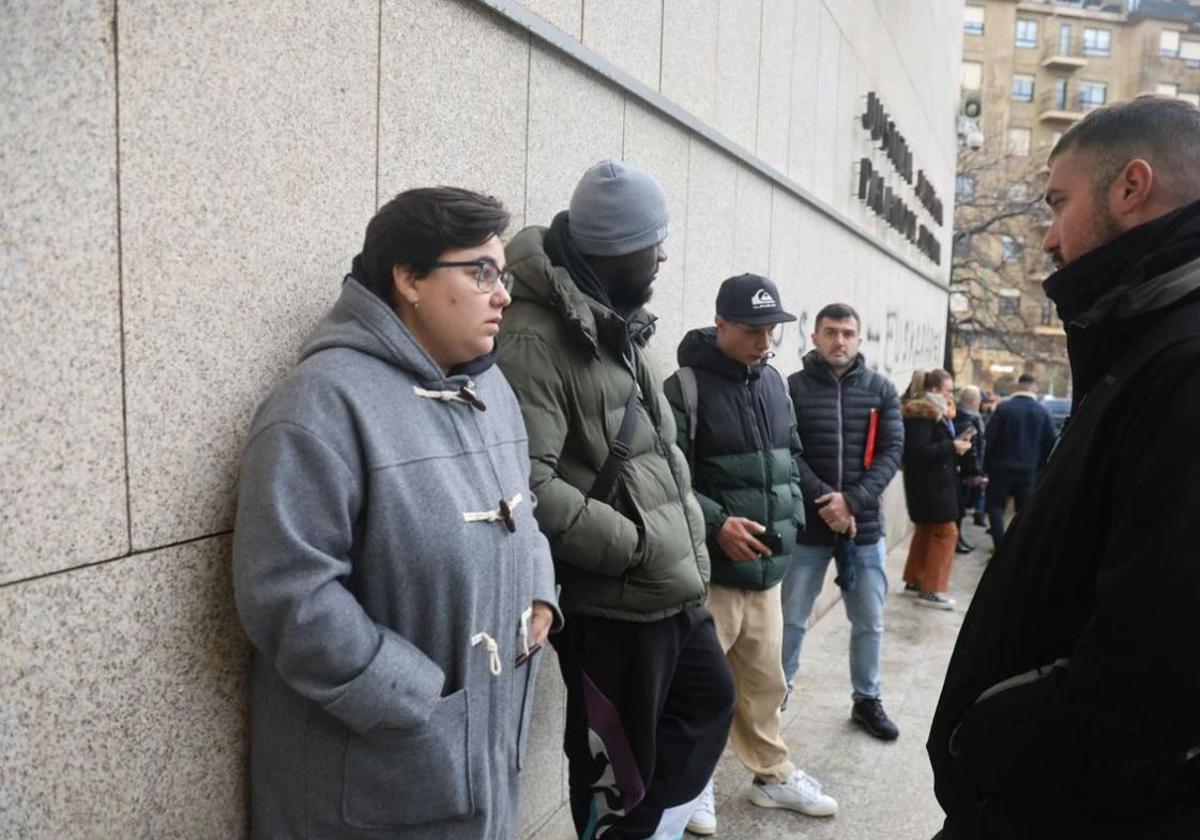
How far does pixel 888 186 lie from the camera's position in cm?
982

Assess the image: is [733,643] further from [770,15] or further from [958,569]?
[958,569]

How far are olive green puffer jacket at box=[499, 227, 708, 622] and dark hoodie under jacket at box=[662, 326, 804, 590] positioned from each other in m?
0.77

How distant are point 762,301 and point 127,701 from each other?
2527mm

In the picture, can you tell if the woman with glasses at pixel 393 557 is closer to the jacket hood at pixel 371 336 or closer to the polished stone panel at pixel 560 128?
the jacket hood at pixel 371 336

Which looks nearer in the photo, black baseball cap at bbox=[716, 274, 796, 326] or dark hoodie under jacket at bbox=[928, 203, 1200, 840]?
dark hoodie under jacket at bbox=[928, 203, 1200, 840]

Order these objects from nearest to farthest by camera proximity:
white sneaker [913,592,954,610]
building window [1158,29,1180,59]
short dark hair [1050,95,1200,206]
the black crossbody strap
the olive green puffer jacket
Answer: short dark hair [1050,95,1200,206] → the olive green puffer jacket → the black crossbody strap → white sneaker [913,592,954,610] → building window [1158,29,1180,59]

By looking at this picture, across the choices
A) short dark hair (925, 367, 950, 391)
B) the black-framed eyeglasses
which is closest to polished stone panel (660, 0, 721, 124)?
the black-framed eyeglasses

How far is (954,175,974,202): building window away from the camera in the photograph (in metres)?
26.5

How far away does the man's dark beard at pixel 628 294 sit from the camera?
2.80m

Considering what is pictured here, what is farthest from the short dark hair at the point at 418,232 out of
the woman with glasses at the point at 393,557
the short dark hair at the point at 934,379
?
the short dark hair at the point at 934,379

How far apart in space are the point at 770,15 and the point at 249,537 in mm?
4980

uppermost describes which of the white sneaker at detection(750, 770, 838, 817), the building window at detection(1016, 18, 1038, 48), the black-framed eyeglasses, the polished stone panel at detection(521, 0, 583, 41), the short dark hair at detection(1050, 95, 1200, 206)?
the building window at detection(1016, 18, 1038, 48)

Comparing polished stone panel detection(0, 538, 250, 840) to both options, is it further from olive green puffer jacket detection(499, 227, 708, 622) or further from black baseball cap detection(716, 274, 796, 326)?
black baseball cap detection(716, 274, 796, 326)

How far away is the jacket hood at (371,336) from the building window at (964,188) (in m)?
26.6
